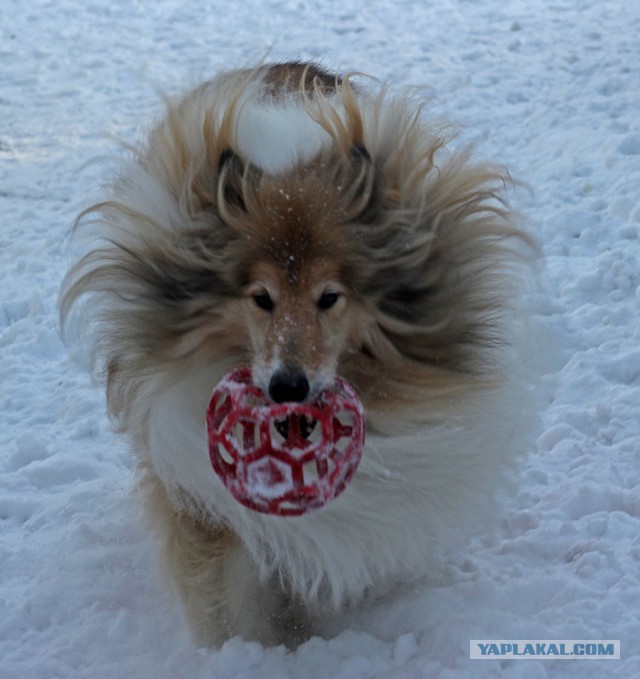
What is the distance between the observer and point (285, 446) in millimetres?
2660

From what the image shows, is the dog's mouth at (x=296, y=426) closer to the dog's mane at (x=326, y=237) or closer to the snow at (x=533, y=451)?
the dog's mane at (x=326, y=237)

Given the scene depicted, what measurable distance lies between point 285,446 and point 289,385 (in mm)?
203

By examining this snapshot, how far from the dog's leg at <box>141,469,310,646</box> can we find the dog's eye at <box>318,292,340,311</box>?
745 millimetres

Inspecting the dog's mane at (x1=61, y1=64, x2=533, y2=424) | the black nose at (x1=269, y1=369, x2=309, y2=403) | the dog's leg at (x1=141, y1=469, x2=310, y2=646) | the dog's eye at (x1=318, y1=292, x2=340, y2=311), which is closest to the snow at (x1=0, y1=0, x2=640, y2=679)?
the dog's leg at (x1=141, y1=469, x2=310, y2=646)

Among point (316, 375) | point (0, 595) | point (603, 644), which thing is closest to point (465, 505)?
point (603, 644)

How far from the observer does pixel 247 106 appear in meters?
3.00

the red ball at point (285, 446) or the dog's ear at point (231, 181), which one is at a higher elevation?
the dog's ear at point (231, 181)

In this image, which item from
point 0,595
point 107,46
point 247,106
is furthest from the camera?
point 107,46

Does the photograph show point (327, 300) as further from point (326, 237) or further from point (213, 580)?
point (213, 580)

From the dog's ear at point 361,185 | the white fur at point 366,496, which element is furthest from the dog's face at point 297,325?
the white fur at point 366,496

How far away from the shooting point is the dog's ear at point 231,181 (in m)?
2.81

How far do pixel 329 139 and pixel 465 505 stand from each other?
3.66 ft

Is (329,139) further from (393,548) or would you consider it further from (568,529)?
(568,529)

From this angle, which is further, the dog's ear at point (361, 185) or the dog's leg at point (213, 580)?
the dog's leg at point (213, 580)
